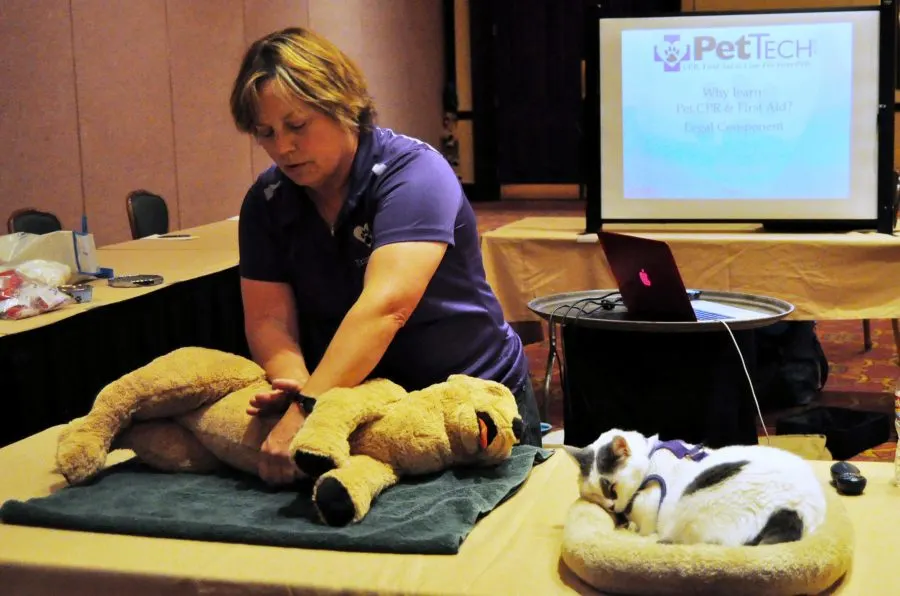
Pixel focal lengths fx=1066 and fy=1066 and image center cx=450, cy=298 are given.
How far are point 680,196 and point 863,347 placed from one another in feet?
6.94

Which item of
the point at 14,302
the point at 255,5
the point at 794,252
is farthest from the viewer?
the point at 255,5

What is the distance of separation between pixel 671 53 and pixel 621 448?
2.46 meters

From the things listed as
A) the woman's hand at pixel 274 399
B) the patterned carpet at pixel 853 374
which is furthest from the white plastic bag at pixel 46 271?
the patterned carpet at pixel 853 374

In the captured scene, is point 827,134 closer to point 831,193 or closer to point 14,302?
point 831,193

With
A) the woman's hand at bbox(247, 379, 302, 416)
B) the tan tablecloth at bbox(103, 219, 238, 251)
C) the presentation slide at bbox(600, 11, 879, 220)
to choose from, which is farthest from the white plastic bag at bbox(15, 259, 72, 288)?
the presentation slide at bbox(600, 11, 879, 220)

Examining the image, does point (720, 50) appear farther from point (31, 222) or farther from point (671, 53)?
point (31, 222)

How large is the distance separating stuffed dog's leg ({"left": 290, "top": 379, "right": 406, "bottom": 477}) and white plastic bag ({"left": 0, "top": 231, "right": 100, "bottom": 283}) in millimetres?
1729

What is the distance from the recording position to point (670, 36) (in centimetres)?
336

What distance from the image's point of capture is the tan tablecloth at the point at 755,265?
3.21 m

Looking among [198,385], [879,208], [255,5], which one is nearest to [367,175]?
[198,385]

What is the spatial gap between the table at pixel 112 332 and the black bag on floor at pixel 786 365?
1.89 metres

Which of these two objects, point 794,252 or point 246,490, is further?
point 794,252

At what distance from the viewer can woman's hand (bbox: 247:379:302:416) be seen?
4.48ft

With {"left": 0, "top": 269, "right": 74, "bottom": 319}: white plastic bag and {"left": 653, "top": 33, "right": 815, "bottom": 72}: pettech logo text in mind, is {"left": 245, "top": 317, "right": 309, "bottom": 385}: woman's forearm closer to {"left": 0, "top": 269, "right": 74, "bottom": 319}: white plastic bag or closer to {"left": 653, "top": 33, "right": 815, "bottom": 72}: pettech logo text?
{"left": 0, "top": 269, "right": 74, "bottom": 319}: white plastic bag
